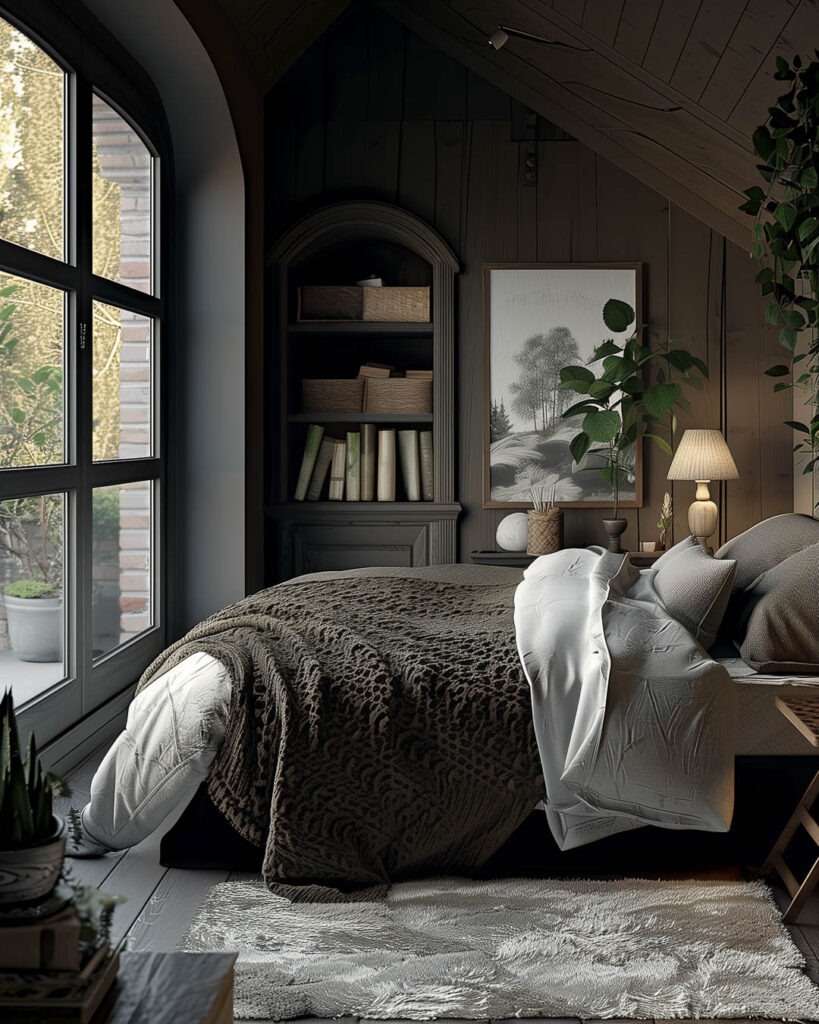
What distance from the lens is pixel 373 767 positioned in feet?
7.91

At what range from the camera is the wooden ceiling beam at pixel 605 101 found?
3.96m

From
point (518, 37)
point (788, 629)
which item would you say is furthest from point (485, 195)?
point (788, 629)

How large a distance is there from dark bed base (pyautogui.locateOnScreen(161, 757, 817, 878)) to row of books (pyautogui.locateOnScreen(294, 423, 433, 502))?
2.84m

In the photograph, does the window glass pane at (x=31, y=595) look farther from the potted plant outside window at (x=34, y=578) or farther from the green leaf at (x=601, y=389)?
the green leaf at (x=601, y=389)

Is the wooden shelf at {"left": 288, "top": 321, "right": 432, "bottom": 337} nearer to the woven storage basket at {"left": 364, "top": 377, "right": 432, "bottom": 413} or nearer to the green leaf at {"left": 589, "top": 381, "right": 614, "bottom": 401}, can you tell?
the woven storage basket at {"left": 364, "top": 377, "right": 432, "bottom": 413}

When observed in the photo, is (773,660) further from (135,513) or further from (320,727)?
(135,513)

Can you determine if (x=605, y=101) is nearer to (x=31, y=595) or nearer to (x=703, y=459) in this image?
(x=703, y=459)

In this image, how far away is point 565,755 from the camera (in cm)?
239

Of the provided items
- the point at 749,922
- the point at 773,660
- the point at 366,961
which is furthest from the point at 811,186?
the point at 366,961

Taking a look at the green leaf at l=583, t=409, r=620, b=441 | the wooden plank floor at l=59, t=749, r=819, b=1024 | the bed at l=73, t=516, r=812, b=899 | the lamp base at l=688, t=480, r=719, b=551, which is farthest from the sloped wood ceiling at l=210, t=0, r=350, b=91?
the wooden plank floor at l=59, t=749, r=819, b=1024

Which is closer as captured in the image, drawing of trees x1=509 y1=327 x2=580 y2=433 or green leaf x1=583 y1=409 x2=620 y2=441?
green leaf x1=583 y1=409 x2=620 y2=441

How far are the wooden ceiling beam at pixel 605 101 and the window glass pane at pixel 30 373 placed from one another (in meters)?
2.23

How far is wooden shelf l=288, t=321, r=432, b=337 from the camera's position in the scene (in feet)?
16.9

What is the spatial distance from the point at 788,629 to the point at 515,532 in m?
2.50
